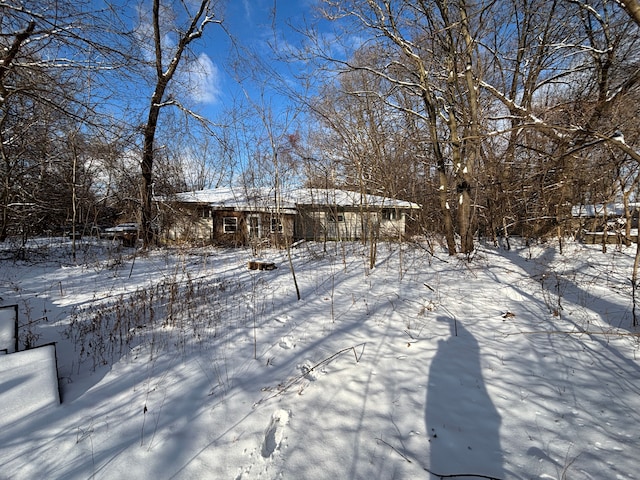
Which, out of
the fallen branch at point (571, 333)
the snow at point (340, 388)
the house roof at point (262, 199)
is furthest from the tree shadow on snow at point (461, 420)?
the house roof at point (262, 199)

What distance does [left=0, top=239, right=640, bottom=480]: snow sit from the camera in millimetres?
1936

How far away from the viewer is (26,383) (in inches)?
95.2

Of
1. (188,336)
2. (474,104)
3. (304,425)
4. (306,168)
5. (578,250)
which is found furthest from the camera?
(306,168)

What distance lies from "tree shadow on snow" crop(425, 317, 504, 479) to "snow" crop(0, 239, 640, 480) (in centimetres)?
1

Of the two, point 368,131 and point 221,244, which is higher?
point 368,131

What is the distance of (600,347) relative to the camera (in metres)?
3.51

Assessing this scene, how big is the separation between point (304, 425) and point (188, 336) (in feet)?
8.05

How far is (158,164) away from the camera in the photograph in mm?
17016

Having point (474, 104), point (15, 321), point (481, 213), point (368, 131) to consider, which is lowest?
point (15, 321)

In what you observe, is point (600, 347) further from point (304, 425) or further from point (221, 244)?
point (221, 244)

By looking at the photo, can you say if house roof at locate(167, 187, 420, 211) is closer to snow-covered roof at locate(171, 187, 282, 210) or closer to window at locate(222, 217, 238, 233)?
snow-covered roof at locate(171, 187, 282, 210)

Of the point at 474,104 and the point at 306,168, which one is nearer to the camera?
the point at 474,104

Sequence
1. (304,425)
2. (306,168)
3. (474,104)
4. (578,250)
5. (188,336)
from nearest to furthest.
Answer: (304,425)
(188,336)
(474,104)
(578,250)
(306,168)

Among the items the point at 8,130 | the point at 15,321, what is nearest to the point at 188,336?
the point at 15,321
